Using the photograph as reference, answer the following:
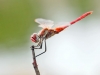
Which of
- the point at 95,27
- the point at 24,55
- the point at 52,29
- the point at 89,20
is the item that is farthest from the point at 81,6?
the point at 52,29

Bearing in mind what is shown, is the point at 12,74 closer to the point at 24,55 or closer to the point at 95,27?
the point at 24,55

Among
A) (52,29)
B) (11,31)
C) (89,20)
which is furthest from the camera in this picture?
(89,20)

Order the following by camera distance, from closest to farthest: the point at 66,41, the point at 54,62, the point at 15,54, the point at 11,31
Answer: the point at 54,62, the point at 15,54, the point at 66,41, the point at 11,31

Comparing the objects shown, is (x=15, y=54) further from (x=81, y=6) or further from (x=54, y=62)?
(x=81, y=6)

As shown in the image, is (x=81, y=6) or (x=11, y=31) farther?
(x=81, y=6)

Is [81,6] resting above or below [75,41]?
above

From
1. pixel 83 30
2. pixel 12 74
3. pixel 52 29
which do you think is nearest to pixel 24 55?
pixel 12 74

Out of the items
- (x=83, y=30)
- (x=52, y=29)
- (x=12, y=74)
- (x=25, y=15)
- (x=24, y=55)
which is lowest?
(x=52, y=29)
